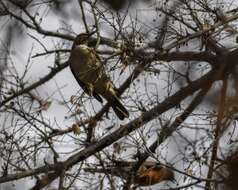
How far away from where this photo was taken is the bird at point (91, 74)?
420 centimetres

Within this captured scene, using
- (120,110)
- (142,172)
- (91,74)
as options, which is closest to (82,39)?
(91,74)

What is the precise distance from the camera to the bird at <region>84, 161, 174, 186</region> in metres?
4.04

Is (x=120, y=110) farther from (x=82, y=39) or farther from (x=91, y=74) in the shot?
(x=82, y=39)

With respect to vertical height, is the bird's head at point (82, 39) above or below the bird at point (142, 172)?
above

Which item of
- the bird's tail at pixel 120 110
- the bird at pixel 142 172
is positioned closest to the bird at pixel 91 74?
the bird's tail at pixel 120 110

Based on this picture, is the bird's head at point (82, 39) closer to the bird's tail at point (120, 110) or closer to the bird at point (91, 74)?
the bird at point (91, 74)

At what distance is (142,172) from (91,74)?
1.00 metres

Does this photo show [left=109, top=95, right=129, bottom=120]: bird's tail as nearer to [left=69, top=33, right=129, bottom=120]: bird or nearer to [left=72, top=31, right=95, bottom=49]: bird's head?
[left=69, top=33, right=129, bottom=120]: bird

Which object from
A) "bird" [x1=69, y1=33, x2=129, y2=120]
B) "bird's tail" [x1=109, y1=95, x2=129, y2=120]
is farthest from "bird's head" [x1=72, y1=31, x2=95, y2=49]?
"bird's tail" [x1=109, y1=95, x2=129, y2=120]

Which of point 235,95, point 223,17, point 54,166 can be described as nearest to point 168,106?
point 223,17

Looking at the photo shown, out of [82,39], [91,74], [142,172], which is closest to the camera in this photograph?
[91,74]

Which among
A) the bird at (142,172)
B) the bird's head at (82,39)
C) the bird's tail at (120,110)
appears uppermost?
the bird's head at (82,39)

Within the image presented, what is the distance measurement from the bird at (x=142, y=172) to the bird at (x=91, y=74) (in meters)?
0.44

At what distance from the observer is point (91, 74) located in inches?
171
